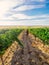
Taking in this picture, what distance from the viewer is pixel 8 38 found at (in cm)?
718

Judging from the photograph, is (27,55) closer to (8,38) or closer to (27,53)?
(27,53)

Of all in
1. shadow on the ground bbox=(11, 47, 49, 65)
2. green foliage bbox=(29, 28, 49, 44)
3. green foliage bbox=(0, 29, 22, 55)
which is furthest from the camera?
green foliage bbox=(29, 28, 49, 44)

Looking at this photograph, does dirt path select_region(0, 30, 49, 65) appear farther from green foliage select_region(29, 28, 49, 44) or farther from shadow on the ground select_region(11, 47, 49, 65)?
green foliage select_region(29, 28, 49, 44)

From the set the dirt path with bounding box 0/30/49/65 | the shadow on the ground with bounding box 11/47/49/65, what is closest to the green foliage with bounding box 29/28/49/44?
the dirt path with bounding box 0/30/49/65

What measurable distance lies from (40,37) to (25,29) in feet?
2.15

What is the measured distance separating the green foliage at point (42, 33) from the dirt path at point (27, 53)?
0.17 meters

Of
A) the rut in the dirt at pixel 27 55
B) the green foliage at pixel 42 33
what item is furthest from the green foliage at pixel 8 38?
the green foliage at pixel 42 33

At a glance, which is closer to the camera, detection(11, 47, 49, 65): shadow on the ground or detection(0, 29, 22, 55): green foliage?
detection(0, 29, 22, 55): green foliage

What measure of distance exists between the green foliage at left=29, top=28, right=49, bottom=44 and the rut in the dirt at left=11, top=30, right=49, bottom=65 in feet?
0.79

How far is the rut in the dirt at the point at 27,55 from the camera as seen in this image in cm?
689

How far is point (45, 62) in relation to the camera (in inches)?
277

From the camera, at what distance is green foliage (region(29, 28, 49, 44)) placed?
747cm

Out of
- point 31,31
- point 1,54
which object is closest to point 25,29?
point 31,31

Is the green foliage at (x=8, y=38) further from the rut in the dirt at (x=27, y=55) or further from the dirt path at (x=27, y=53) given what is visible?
the rut in the dirt at (x=27, y=55)
